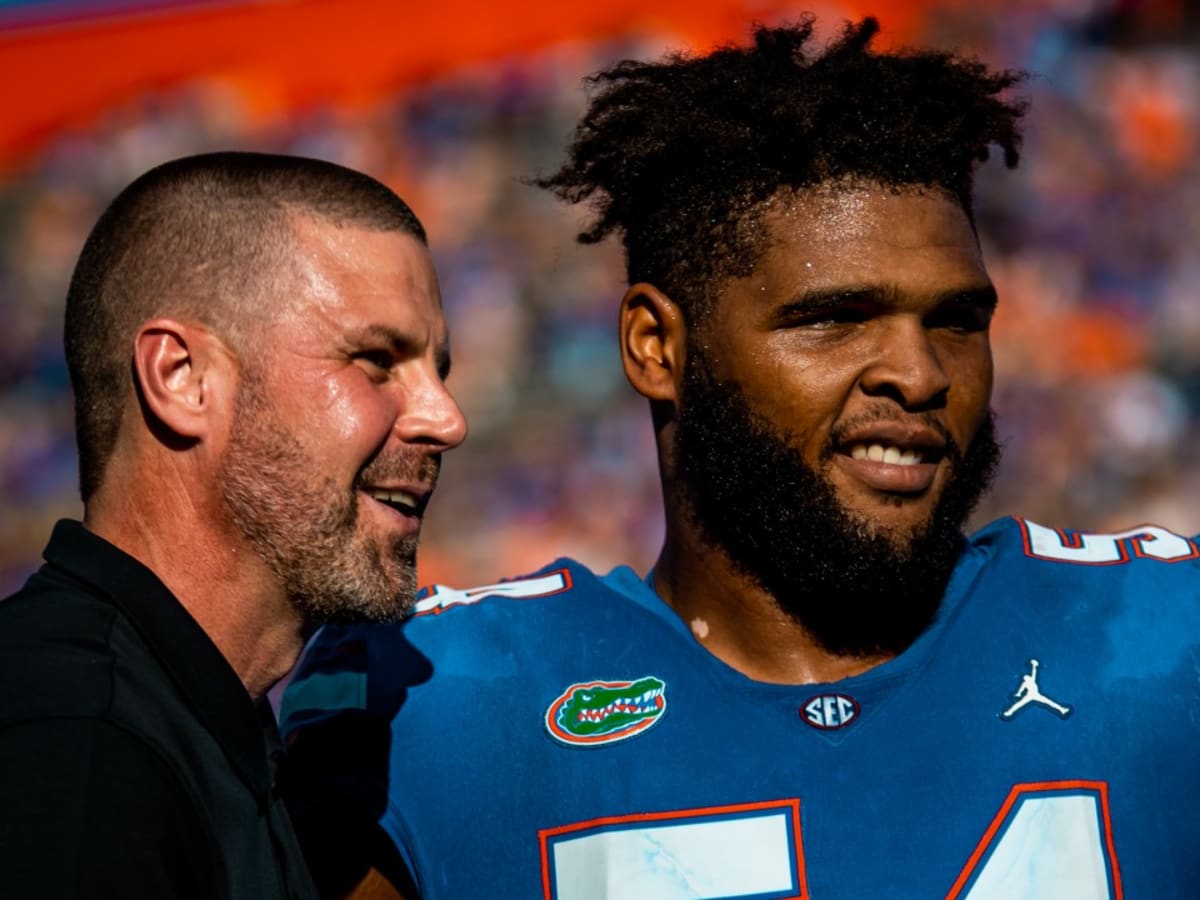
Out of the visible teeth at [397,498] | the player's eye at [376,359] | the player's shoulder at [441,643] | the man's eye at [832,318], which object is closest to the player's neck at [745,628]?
the player's shoulder at [441,643]

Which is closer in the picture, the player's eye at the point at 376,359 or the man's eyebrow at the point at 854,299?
the player's eye at the point at 376,359

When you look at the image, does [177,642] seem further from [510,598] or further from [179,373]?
[510,598]

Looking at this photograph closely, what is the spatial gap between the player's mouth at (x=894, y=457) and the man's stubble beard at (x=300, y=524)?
0.67 metres

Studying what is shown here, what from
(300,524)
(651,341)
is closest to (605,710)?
(300,524)

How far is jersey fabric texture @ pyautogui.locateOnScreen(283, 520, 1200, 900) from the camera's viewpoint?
6.61ft

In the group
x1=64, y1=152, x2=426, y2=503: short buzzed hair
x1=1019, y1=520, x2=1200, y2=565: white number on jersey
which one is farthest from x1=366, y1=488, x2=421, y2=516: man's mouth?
x1=1019, y1=520, x2=1200, y2=565: white number on jersey

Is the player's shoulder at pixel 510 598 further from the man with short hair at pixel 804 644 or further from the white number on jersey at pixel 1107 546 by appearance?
the white number on jersey at pixel 1107 546

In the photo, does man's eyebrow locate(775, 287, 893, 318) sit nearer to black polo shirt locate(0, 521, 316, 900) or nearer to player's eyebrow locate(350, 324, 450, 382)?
player's eyebrow locate(350, 324, 450, 382)

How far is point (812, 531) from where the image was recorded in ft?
7.26

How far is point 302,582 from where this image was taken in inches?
77.6

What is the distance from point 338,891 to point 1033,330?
4.71 meters

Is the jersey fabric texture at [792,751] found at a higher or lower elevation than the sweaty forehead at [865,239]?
lower

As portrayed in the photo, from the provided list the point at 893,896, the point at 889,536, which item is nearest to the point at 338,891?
the point at 893,896

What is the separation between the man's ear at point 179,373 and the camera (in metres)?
1.91
